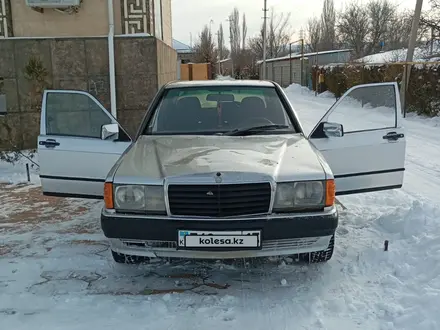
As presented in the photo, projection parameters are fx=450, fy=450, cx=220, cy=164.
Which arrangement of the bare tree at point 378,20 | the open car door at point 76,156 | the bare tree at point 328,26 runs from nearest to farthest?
the open car door at point 76,156
the bare tree at point 378,20
the bare tree at point 328,26

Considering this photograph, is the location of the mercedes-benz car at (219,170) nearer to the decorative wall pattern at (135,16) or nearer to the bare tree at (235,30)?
the decorative wall pattern at (135,16)

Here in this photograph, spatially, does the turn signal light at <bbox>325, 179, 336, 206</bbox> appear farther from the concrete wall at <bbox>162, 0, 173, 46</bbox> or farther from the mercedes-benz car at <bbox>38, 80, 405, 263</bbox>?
the concrete wall at <bbox>162, 0, 173, 46</bbox>

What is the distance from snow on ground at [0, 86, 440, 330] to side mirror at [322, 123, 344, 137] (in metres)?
1.03

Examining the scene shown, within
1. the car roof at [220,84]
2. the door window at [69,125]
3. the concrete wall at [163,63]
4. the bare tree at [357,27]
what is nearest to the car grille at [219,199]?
the door window at [69,125]

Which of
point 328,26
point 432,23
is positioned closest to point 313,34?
point 328,26

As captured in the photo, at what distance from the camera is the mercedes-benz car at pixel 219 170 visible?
10.4ft

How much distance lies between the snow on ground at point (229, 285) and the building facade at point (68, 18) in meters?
5.13

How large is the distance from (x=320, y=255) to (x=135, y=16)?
6979mm

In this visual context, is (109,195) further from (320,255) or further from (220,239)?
(320,255)

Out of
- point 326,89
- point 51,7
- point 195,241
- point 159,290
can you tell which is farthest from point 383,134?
point 326,89

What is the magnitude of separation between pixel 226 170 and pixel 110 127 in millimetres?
1637

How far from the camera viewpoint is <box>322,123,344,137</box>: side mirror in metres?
4.27

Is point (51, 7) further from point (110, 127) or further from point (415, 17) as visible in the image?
point (415, 17)

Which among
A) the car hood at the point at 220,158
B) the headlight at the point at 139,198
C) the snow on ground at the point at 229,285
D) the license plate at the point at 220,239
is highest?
the car hood at the point at 220,158
